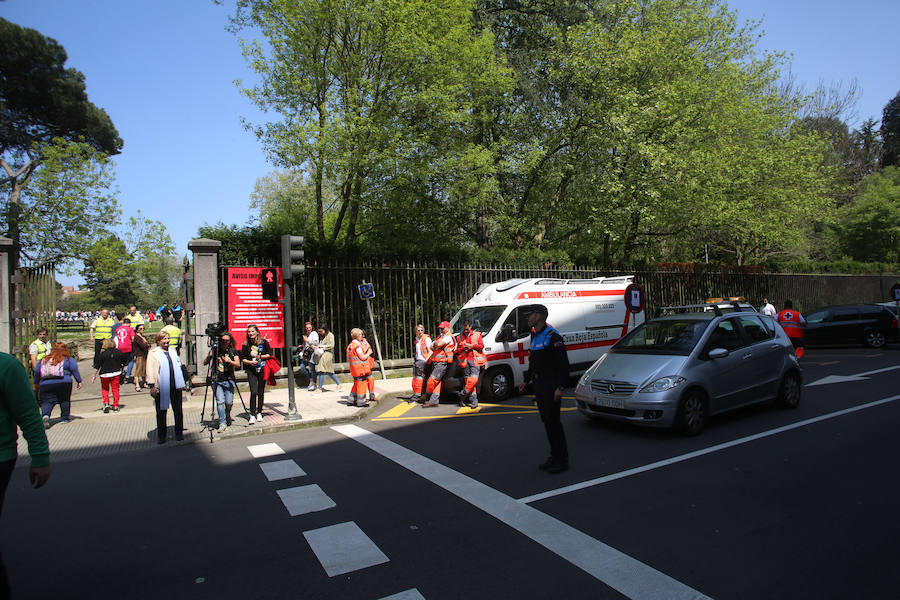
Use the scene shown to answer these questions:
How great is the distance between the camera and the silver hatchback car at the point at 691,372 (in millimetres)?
6867

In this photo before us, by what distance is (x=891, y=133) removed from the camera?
51125mm

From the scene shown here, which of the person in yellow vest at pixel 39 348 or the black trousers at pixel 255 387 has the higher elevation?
the person in yellow vest at pixel 39 348

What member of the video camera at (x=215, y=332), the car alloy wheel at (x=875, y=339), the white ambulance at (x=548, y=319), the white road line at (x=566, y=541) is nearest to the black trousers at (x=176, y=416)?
the video camera at (x=215, y=332)

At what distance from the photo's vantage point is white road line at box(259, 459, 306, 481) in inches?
241

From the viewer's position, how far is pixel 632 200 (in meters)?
19.3

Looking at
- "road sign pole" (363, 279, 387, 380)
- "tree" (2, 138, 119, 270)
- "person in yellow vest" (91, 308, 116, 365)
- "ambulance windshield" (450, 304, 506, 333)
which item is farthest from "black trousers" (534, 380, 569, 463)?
"tree" (2, 138, 119, 270)

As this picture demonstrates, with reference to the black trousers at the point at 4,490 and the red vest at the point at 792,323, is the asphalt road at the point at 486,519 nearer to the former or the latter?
the black trousers at the point at 4,490

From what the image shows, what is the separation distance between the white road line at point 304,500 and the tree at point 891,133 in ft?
201

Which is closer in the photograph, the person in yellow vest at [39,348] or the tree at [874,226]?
the person in yellow vest at [39,348]

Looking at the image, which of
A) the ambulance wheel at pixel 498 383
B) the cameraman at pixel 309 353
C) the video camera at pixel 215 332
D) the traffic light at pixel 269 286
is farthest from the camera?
the cameraman at pixel 309 353

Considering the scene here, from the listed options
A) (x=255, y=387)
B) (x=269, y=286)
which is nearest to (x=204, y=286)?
(x=269, y=286)

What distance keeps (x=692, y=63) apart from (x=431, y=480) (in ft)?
68.2

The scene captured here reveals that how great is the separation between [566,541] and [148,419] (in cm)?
918

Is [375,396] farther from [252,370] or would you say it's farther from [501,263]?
[501,263]
